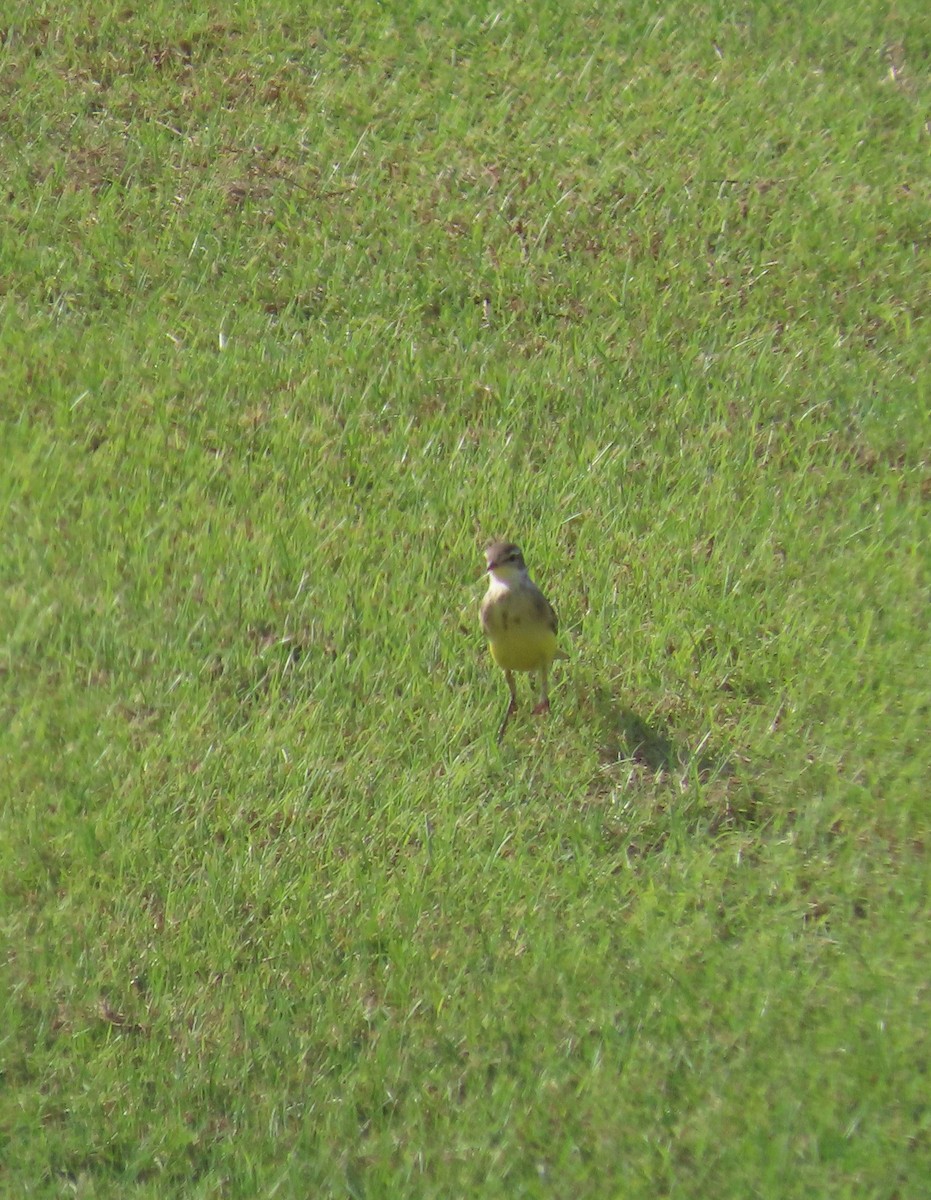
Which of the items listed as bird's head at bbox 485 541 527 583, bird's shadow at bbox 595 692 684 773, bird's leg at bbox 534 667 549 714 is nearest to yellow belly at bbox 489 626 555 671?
bird's leg at bbox 534 667 549 714

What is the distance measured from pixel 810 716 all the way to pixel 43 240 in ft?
15.2

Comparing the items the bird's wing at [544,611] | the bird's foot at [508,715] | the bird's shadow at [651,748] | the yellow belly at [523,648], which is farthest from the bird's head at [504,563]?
the bird's shadow at [651,748]

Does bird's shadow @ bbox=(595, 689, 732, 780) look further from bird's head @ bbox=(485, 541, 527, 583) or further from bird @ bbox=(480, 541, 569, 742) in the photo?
bird's head @ bbox=(485, 541, 527, 583)

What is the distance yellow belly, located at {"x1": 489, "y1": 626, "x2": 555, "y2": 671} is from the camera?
614 centimetres

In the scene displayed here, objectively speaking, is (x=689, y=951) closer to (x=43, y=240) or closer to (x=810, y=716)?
(x=810, y=716)

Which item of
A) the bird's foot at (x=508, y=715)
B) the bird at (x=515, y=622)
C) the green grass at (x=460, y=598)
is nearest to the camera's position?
the green grass at (x=460, y=598)

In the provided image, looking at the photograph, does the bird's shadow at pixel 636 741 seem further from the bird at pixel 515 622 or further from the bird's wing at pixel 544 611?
the bird's wing at pixel 544 611

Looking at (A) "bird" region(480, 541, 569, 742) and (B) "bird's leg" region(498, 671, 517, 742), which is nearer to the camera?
(A) "bird" region(480, 541, 569, 742)

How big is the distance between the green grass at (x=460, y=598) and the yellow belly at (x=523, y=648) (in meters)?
0.23

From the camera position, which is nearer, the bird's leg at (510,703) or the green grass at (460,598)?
the green grass at (460,598)

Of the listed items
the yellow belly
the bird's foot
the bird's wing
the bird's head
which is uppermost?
the bird's head

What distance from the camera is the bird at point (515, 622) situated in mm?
6141

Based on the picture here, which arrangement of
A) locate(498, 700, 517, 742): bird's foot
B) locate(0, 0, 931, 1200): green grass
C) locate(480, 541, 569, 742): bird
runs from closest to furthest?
locate(0, 0, 931, 1200): green grass → locate(480, 541, 569, 742): bird → locate(498, 700, 517, 742): bird's foot

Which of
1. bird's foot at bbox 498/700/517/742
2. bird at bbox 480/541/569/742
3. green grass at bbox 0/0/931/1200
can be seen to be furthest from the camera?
bird's foot at bbox 498/700/517/742
